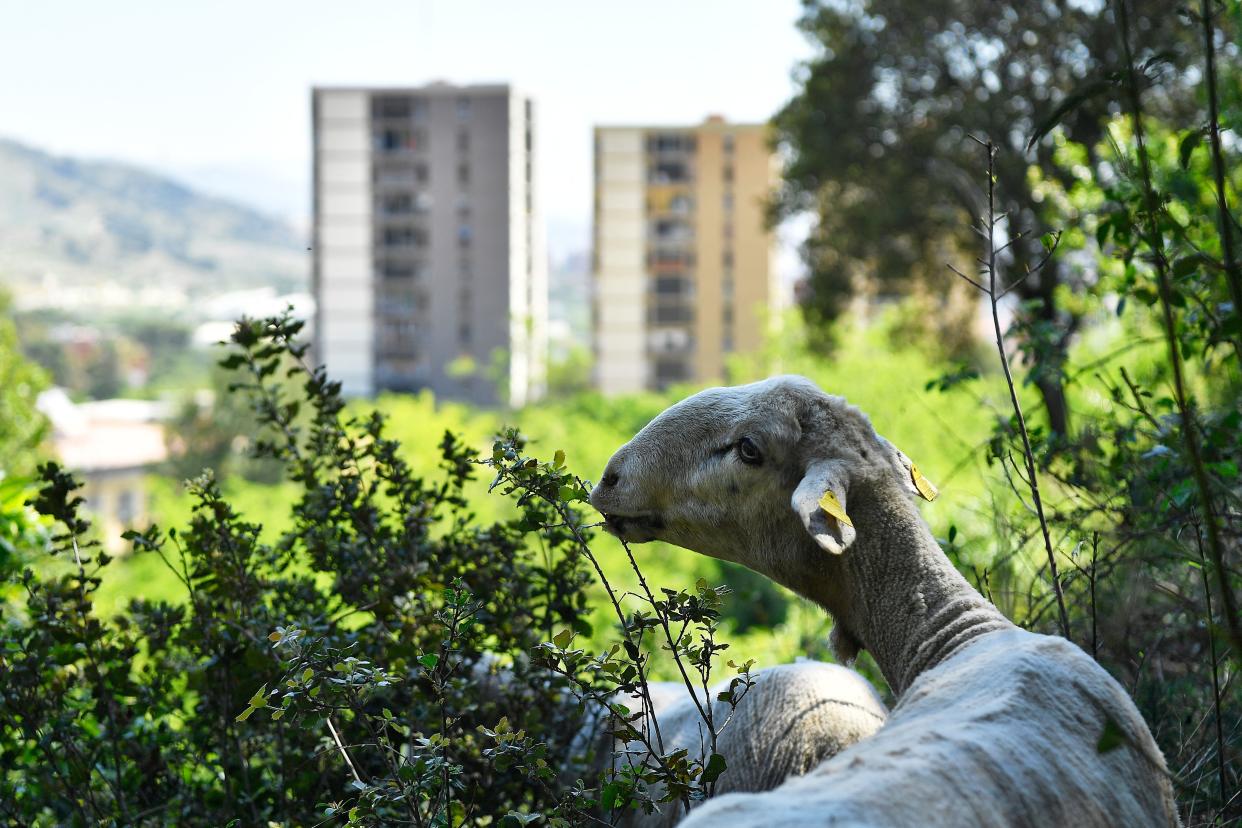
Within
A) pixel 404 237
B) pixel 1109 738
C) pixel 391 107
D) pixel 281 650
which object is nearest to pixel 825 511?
pixel 1109 738

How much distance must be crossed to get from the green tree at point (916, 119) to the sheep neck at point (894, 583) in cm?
1424

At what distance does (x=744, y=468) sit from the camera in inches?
97.3

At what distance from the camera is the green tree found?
56.9ft

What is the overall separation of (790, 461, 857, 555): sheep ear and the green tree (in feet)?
47.2

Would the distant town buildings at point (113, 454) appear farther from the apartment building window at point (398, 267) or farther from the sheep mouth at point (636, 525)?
the sheep mouth at point (636, 525)

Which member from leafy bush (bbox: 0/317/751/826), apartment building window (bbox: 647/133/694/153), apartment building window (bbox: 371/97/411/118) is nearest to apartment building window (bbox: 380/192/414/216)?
apartment building window (bbox: 371/97/411/118)

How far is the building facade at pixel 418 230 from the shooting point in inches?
2987

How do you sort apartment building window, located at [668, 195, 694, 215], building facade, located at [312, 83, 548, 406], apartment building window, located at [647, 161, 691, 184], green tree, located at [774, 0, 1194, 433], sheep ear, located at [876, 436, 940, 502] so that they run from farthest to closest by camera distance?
building facade, located at [312, 83, 548, 406]
apartment building window, located at [647, 161, 691, 184]
apartment building window, located at [668, 195, 694, 215]
green tree, located at [774, 0, 1194, 433]
sheep ear, located at [876, 436, 940, 502]

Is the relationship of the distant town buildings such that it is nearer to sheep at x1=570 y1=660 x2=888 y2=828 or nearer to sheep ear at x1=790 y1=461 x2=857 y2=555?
sheep at x1=570 y1=660 x2=888 y2=828

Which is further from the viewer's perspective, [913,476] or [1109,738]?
[913,476]

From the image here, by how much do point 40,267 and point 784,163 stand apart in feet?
469

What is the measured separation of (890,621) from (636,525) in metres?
0.52

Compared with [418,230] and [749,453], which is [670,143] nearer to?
[418,230]

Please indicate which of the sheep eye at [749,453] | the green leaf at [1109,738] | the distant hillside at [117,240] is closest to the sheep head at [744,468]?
the sheep eye at [749,453]
